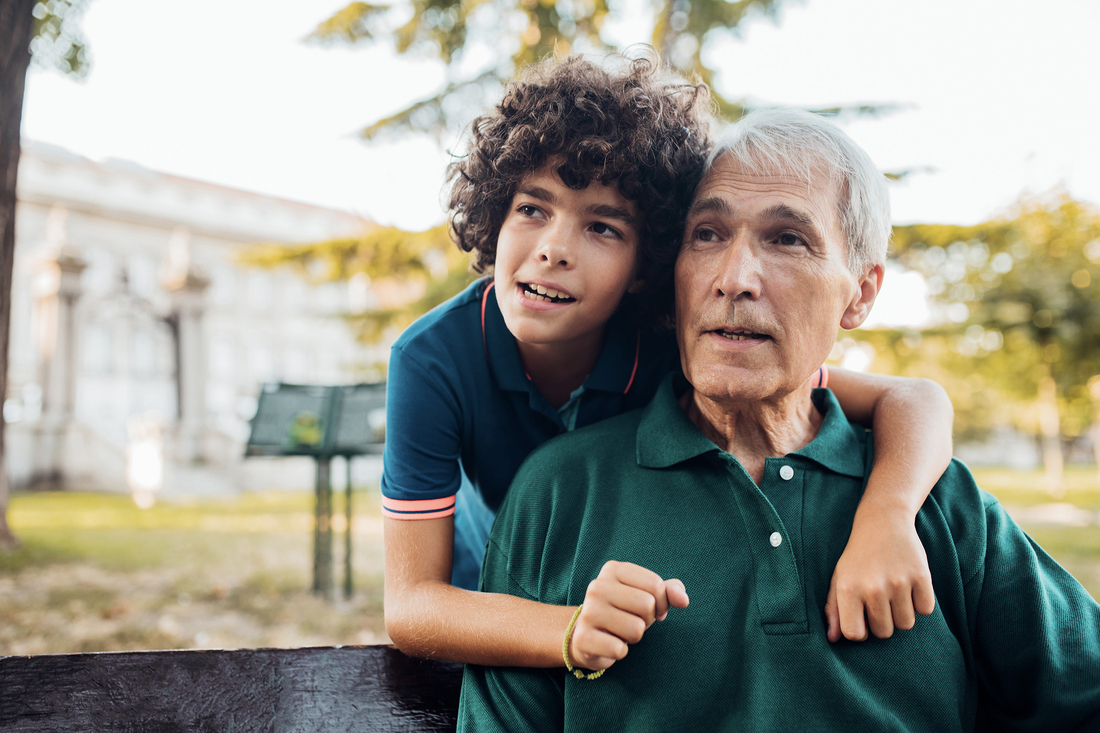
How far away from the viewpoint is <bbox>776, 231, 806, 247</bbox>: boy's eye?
1.65m

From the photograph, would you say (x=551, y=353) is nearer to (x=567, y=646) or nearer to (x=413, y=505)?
(x=413, y=505)

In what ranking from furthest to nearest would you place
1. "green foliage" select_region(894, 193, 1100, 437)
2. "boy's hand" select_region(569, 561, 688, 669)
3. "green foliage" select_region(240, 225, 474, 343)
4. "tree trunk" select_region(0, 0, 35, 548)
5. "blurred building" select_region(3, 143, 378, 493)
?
"blurred building" select_region(3, 143, 378, 493) → "green foliage" select_region(240, 225, 474, 343) → "green foliage" select_region(894, 193, 1100, 437) → "tree trunk" select_region(0, 0, 35, 548) → "boy's hand" select_region(569, 561, 688, 669)

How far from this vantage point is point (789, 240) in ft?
5.45

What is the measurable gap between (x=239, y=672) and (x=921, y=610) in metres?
1.57

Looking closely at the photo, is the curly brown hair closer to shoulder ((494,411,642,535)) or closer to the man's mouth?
the man's mouth

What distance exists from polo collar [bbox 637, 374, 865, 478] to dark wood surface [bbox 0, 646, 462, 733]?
0.78 meters

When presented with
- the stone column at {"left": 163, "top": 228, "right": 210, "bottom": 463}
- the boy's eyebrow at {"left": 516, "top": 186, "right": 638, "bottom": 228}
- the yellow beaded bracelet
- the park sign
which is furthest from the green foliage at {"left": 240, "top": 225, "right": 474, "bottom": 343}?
the stone column at {"left": 163, "top": 228, "right": 210, "bottom": 463}

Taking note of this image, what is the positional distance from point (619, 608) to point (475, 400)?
87 centimetres

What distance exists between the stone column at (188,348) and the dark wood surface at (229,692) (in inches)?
804

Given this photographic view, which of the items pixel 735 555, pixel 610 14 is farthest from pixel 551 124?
pixel 610 14

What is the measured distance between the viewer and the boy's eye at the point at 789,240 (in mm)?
1654

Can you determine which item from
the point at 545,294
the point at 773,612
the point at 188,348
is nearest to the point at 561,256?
the point at 545,294

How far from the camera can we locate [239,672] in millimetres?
1683

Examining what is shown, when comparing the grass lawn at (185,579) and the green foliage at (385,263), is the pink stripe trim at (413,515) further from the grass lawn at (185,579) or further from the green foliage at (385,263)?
the green foliage at (385,263)
